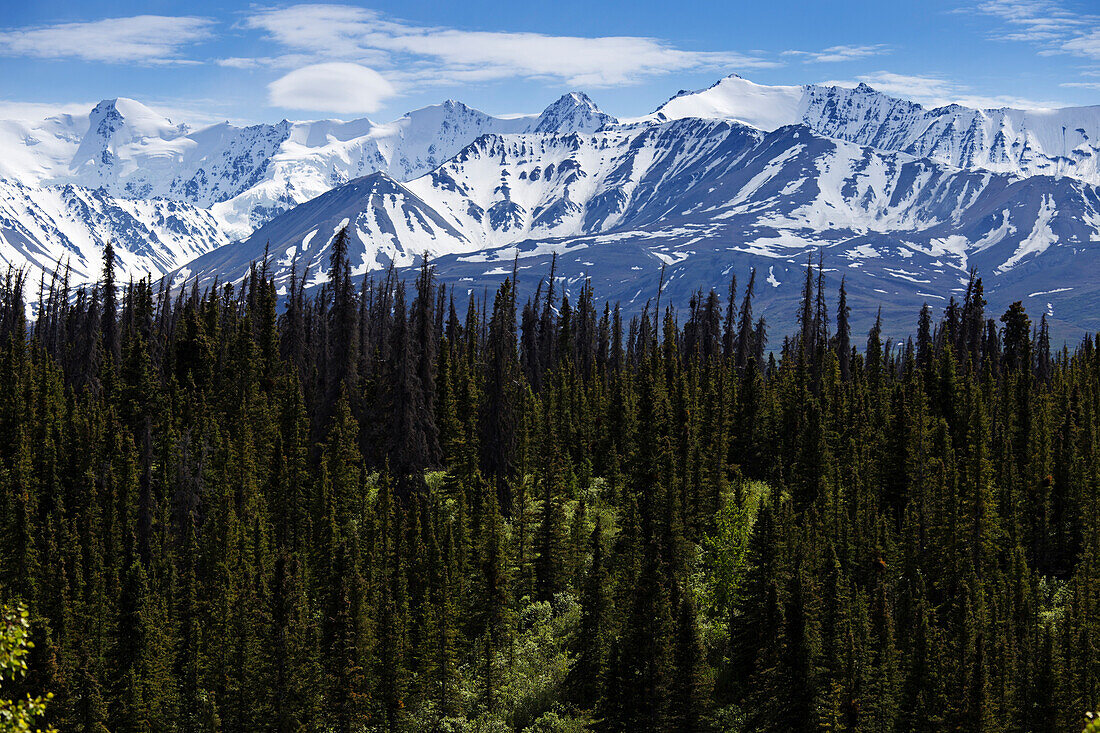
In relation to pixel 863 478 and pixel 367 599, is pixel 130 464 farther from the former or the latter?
pixel 863 478

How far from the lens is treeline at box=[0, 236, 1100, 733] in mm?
50594

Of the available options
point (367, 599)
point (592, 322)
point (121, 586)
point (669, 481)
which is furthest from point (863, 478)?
point (592, 322)

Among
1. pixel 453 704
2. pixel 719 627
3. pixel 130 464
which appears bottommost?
pixel 453 704

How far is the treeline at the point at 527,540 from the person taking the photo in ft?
166

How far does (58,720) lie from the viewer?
5534cm

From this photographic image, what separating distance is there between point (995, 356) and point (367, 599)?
75129mm

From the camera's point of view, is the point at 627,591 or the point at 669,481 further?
the point at 669,481

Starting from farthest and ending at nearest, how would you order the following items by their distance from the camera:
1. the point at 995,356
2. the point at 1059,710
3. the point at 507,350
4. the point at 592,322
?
the point at 592,322, the point at 995,356, the point at 507,350, the point at 1059,710

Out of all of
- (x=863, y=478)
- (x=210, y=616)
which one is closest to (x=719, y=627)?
(x=863, y=478)

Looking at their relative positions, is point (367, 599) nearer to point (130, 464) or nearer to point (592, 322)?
point (130, 464)

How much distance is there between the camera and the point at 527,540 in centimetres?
6994

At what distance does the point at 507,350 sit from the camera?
86.4 metres

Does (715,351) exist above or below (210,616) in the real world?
above

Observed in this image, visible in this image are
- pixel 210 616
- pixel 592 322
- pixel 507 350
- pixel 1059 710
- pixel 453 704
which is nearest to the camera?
pixel 1059 710
